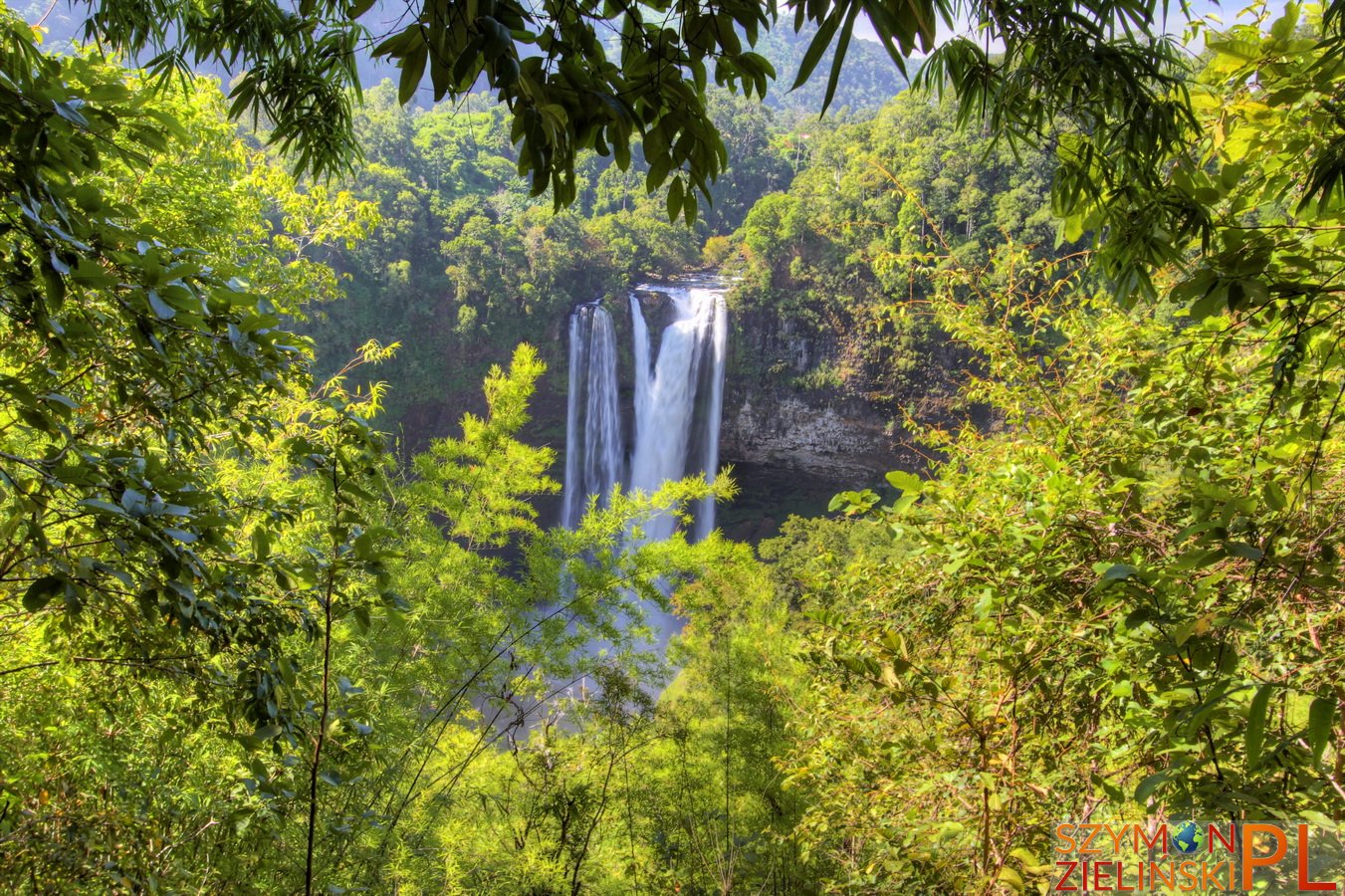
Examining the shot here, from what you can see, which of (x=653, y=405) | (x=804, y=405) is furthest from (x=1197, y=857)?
(x=804, y=405)

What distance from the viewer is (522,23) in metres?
0.82

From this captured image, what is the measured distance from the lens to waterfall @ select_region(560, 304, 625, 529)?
1808 cm

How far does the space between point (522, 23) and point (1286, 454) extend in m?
1.35

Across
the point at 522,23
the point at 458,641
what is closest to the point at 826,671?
the point at 522,23

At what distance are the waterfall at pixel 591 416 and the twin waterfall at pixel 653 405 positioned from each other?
23 mm

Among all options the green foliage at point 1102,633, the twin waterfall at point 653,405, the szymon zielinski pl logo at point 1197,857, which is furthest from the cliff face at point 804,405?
the szymon zielinski pl logo at point 1197,857

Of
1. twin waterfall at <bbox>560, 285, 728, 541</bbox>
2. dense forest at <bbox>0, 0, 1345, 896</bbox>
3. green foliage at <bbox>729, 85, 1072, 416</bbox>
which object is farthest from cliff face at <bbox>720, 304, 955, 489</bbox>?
dense forest at <bbox>0, 0, 1345, 896</bbox>

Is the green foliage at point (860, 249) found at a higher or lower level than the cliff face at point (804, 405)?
higher

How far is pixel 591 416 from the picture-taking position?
60.7ft

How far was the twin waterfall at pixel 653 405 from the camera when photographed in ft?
59.4

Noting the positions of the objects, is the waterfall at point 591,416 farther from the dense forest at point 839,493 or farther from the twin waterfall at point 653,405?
the dense forest at point 839,493

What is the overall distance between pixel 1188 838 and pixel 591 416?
17.5m

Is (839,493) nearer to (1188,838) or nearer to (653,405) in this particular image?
(1188,838)

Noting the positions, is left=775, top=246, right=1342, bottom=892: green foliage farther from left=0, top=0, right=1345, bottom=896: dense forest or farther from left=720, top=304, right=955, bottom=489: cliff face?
left=720, top=304, right=955, bottom=489: cliff face
